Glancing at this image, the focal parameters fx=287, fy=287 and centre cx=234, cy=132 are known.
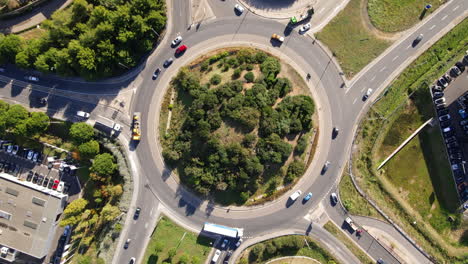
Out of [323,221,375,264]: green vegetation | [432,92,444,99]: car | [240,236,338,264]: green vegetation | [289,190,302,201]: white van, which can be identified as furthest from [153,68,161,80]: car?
[432,92,444,99]: car

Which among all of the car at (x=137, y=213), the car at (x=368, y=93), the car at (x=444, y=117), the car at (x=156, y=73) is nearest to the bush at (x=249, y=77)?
the car at (x=156, y=73)

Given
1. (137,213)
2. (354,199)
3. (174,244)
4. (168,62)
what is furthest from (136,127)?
(354,199)

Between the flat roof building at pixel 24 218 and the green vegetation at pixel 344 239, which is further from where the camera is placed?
the green vegetation at pixel 344 239

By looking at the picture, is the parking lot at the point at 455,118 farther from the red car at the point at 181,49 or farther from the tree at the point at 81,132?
the tree at the point at 81,132

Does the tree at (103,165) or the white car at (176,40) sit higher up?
the white car at (176,40)

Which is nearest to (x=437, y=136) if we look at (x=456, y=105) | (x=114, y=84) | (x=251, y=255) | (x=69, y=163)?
(x=456, y=105)

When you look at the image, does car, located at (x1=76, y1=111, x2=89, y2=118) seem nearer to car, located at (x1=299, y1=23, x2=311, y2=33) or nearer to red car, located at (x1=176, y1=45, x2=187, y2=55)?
red car, located at (x1=176, y1=45, x2=187, y2=55)

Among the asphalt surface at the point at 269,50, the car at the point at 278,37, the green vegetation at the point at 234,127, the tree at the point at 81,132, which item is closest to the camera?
the green vegetation at the point at 234,127
